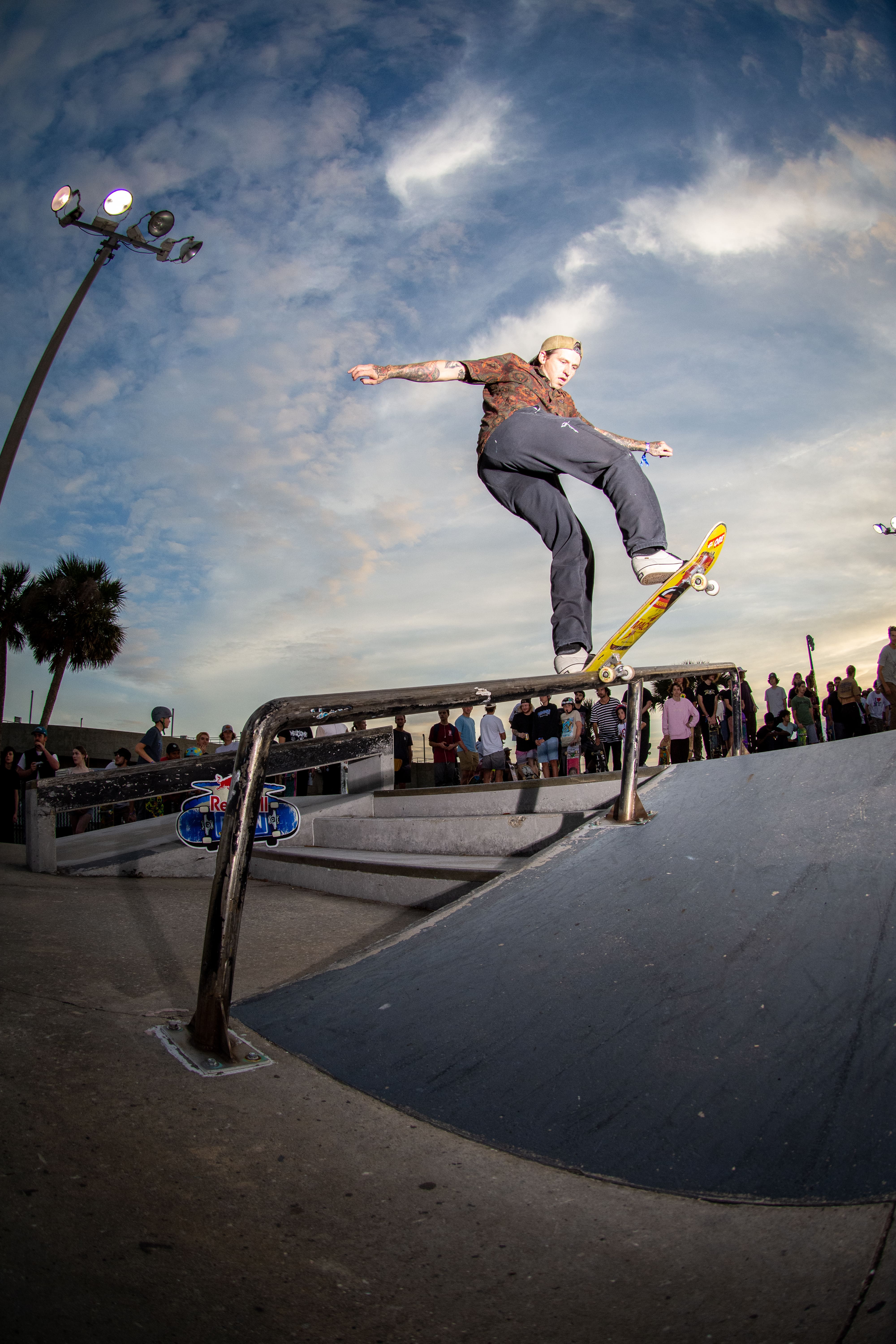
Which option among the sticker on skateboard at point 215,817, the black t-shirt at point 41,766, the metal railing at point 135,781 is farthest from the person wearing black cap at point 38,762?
the sticker on skateboard at point 215,817

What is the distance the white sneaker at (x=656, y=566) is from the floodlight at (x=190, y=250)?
8.04 meters

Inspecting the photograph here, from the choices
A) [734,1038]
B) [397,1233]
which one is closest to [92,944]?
[397,1233]

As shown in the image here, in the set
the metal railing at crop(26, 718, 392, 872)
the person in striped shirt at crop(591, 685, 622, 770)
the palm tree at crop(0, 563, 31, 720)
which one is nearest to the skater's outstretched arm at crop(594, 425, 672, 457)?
the metal railing at crop(26, 718, 392, 872)

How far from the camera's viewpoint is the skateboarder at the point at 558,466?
3701mm

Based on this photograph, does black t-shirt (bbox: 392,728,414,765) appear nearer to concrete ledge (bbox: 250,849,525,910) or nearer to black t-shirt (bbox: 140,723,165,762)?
black t-shirt (bbox: 140,723,165,762)

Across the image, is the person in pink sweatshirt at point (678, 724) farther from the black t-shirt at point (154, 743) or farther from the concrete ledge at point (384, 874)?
the black t-shirt at point (154, 743)

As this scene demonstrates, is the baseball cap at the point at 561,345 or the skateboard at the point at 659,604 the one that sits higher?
the baseball cap at the point at 561,345

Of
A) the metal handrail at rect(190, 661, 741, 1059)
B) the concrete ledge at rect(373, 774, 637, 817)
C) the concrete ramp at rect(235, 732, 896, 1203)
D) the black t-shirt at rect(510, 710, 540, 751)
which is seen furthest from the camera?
the black t-shirt at rect(510, 710, 540, 751)

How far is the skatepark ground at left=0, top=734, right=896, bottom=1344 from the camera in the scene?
3.27ft

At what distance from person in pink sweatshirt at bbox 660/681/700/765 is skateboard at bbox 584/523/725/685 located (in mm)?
4442

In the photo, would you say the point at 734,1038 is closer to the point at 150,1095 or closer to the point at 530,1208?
the point at 530,1208

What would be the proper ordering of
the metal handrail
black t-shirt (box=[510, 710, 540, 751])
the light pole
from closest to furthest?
1. the metal handrail
2. the light pole
3. black t-shirt (box=[510, 710, 540, 751])

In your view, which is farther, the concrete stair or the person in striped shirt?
the person in striped shirt

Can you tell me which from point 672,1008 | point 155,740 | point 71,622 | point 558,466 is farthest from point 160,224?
point 71,622
